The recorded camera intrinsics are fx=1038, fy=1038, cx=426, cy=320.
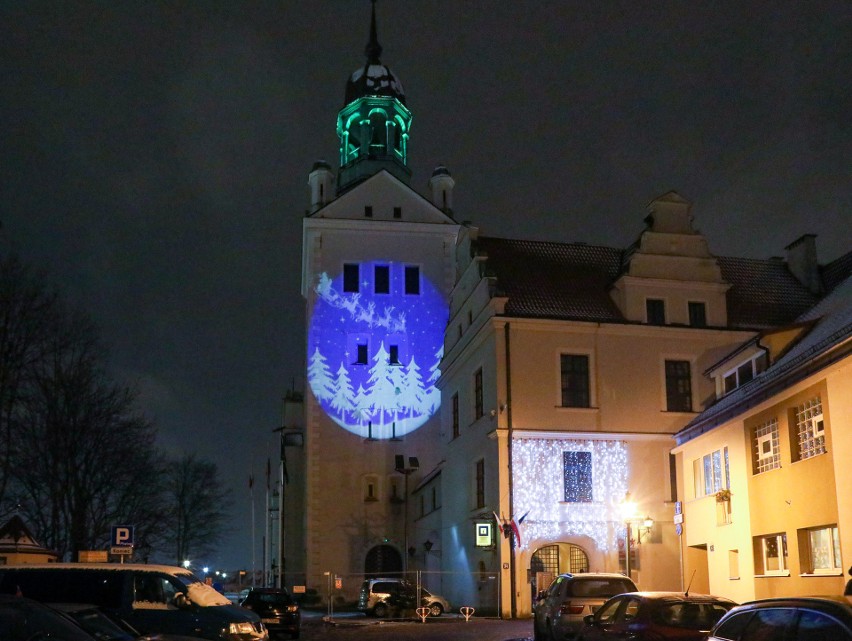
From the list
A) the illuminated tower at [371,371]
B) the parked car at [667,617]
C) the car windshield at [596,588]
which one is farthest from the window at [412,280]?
the parked car at [667,617]

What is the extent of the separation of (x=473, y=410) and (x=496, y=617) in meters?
8.94

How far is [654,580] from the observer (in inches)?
1475

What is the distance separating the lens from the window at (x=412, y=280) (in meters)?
57.0

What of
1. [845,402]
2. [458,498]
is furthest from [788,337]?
[458,498]

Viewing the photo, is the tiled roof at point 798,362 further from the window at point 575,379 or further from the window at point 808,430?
the window at point 575,379

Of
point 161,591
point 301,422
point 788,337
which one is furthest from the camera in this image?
point 301,422

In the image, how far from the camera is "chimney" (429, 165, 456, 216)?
60.8 m

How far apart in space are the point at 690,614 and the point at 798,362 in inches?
391

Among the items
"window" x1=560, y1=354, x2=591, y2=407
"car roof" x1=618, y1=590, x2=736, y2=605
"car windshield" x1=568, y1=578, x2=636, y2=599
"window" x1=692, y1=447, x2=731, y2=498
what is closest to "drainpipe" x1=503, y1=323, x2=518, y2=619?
"window" x1=560, y1=354, x2=591, y2=407

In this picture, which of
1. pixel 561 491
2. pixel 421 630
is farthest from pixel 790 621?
pixel 561 491

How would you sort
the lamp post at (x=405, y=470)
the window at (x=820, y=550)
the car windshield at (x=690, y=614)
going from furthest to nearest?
Result: the lamp post at (x=405, y=470) < the window at (x=820, y=550) < the car windshield at (x=690, y=614)

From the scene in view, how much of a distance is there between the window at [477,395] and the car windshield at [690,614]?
82.0 ft

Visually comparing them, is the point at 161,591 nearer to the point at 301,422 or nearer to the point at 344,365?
the point at 344,365

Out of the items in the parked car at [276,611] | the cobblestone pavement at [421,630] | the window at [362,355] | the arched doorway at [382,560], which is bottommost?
the cobblestone pavement at [421,630]
